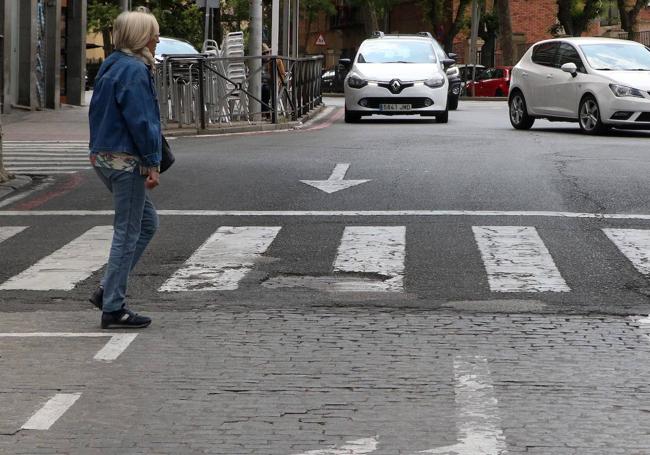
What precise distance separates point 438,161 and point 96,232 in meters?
6.32

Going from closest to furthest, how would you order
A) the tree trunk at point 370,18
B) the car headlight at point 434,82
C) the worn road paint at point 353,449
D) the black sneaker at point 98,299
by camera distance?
the worn road paint at point 353,449 < the black sneaker at point 98,299 < the car headlight at point 434,82 < the tree trunk at point 370,18

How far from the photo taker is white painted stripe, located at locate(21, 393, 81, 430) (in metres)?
5.70

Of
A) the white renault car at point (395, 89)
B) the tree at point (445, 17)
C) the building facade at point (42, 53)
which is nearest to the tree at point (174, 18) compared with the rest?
the tree at point (445, 17)

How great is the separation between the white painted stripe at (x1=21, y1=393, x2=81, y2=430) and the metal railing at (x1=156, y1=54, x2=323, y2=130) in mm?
17713

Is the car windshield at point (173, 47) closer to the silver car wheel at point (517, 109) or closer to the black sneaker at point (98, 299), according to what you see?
the silver car wheel at point (517, 109)

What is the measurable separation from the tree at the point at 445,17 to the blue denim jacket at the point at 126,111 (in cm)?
6003

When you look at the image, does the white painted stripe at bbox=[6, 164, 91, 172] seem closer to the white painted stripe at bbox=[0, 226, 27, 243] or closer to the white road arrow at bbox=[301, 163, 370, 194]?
the white road arrow at bbox=[301, 163, 370, 194]

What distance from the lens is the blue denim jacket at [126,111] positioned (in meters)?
7.66

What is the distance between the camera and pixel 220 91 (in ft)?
81.6

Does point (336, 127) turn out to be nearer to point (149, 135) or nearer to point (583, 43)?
point (583, 43)

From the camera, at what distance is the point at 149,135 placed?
7.69m

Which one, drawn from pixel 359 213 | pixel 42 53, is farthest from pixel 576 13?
pixel 359 213

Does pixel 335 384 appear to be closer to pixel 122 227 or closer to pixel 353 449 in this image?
pixel 353 449

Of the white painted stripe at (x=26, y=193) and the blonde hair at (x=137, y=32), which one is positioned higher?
the blonde hair at (x=137, y=32)
